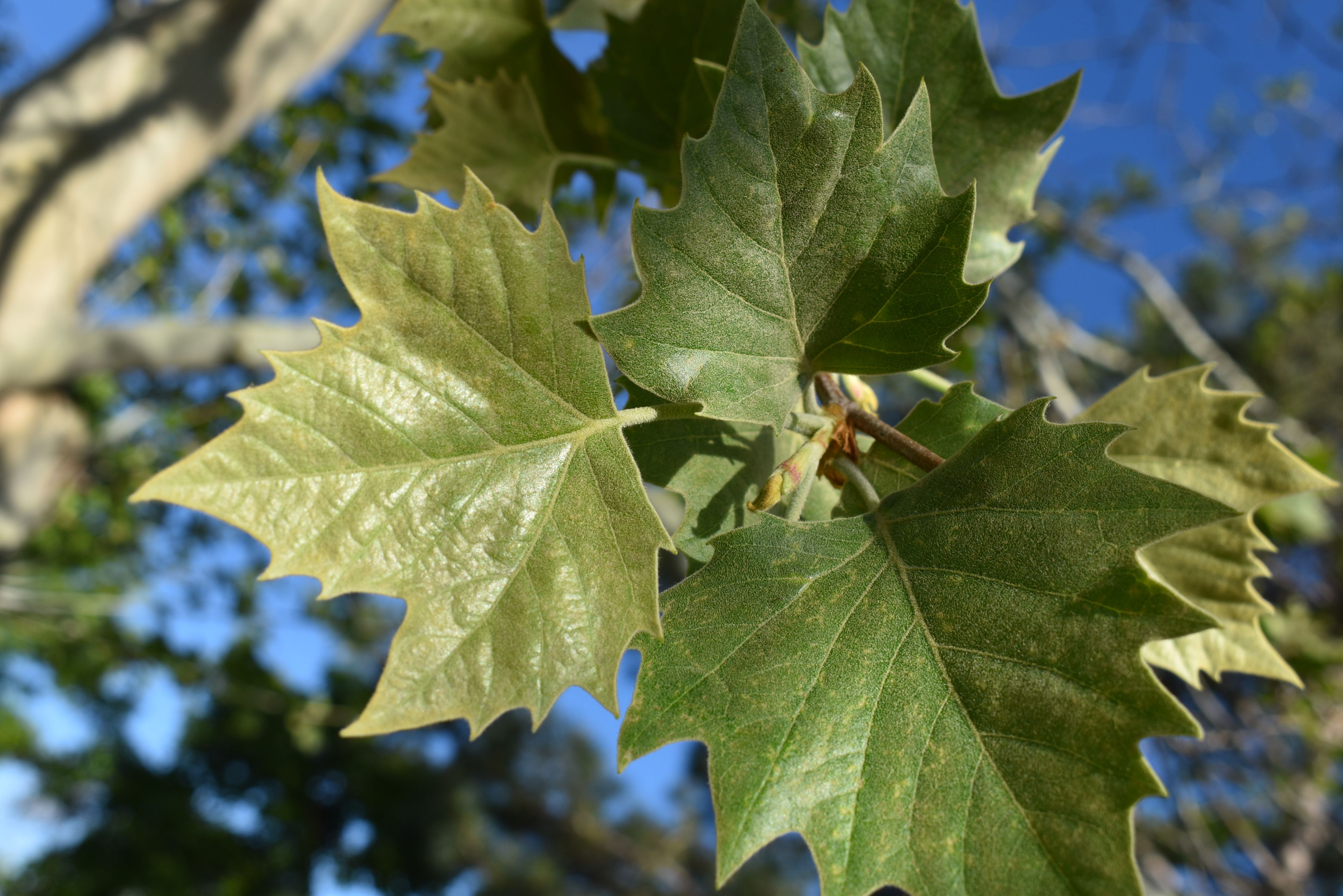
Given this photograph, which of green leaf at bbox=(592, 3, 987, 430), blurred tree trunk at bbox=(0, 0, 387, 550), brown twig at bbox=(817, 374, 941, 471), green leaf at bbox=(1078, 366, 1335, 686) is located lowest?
blurred tree trunk at bbox=(0, 0, 387, 550)

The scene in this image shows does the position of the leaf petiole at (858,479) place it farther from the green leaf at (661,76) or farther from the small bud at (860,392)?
the green leaf at (661,76)

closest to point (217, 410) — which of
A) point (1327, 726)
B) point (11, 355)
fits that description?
point (11, 355)

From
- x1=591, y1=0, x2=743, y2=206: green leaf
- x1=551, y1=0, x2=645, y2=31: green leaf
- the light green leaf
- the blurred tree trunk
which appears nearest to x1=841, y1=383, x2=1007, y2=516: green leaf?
x1=591, y1=0, x2=743, y2=206: green leaf

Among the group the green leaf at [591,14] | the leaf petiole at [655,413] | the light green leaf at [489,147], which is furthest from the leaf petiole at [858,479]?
the green leaf at [591,14]

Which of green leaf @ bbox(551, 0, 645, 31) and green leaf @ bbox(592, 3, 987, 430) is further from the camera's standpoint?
green leaf @ bbox(551, 0, 645, 31)

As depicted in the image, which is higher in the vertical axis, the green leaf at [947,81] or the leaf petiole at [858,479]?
the green leaf at [947,81]

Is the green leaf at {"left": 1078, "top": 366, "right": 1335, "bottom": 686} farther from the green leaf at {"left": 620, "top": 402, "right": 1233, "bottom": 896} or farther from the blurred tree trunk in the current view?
the blurred tree trunk
